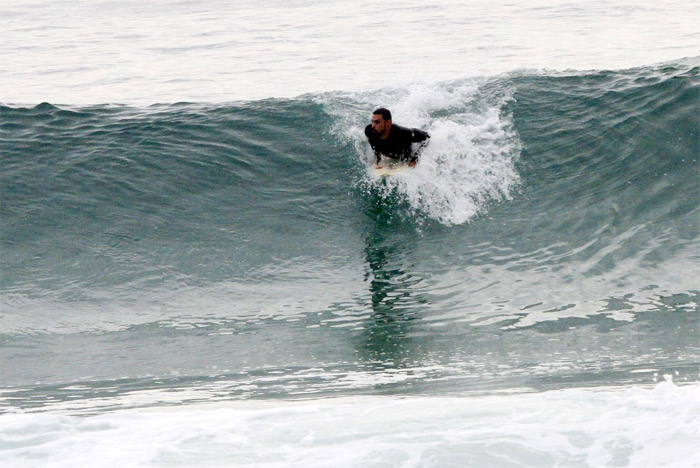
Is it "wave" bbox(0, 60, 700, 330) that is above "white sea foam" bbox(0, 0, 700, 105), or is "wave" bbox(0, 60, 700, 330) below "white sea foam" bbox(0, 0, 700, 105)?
below

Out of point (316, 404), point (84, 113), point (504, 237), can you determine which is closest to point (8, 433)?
point (316, 404)

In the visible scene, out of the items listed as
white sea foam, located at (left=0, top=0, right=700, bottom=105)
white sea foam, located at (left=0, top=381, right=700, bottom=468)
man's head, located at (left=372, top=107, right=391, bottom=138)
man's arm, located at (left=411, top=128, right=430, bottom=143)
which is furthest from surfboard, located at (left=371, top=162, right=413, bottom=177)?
white sea foam, located at (left=0, top=381, right=700, bottom=468)

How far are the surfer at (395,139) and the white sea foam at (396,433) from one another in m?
4.07

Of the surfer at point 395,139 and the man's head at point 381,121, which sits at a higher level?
the man's head at point 381,121

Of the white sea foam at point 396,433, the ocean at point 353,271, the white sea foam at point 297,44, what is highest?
the white sea foam at point 297,44

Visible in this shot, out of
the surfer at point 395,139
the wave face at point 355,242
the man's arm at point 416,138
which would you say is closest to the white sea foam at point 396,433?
the wave face at point 355,242

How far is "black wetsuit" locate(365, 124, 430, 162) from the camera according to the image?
9.23 m

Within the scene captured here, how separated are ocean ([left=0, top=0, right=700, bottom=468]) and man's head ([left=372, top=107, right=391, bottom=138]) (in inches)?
26.5

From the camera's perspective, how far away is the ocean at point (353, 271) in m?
5.15

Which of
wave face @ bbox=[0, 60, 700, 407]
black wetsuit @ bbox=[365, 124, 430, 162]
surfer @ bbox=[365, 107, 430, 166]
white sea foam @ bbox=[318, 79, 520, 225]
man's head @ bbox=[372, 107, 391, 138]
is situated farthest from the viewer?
white sea foam @ bbox=[318, 79, 520, 225]

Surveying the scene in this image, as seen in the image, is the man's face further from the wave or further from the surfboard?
the wave

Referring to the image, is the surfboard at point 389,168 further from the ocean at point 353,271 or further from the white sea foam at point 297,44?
the white sea foam at point 297,44

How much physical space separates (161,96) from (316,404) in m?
9.11

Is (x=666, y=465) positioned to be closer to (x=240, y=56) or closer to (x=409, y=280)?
(x=409, y=280)
